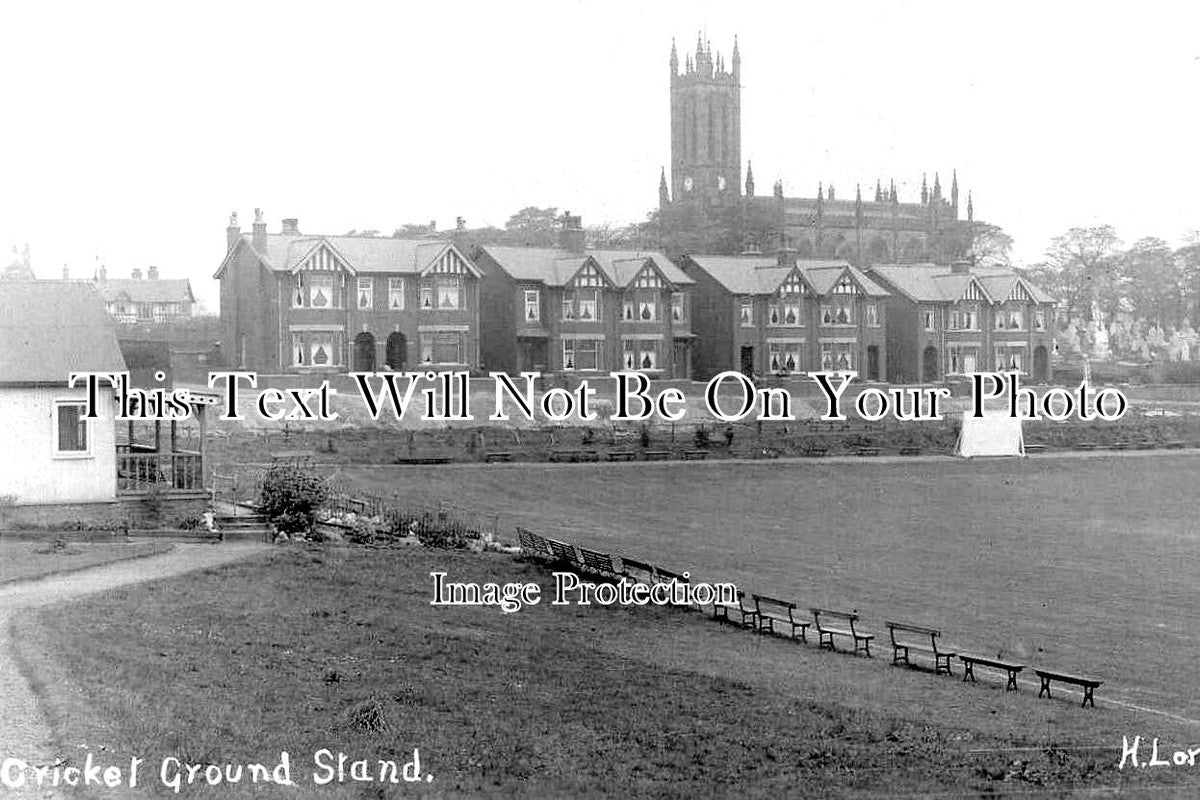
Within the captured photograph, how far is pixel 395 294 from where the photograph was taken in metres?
44.0

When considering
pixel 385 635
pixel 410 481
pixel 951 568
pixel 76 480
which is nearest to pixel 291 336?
Result: pixel 410 481

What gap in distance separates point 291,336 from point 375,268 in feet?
17.1

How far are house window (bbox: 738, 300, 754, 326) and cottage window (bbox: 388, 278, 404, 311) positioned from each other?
580 inches

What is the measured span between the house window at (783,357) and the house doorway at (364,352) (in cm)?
1589

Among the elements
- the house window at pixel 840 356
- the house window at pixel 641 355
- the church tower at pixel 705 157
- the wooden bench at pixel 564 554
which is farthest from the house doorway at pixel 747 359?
the wooden bench at pixel 564 554

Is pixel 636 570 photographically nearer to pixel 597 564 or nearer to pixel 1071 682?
pixel 597 564

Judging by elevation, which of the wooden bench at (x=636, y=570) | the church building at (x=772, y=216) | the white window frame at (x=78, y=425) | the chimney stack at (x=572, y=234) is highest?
the church building at (x=772, y=216)

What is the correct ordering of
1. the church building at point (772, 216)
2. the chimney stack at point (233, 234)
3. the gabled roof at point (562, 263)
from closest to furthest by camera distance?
the chimney stack at point (233, 234) < the gabled roof at point (562, 263) < the church building at point (772, 216)

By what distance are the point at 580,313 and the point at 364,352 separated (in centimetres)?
947

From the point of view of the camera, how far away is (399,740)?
10500mm

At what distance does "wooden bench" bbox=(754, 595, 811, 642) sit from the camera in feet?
52.1

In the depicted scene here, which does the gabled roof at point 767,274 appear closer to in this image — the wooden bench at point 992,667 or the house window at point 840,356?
the house window at point 840,356

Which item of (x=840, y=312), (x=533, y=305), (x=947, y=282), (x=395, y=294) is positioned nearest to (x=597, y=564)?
(x=395, y=294)

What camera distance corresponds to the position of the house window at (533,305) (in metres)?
48.8
